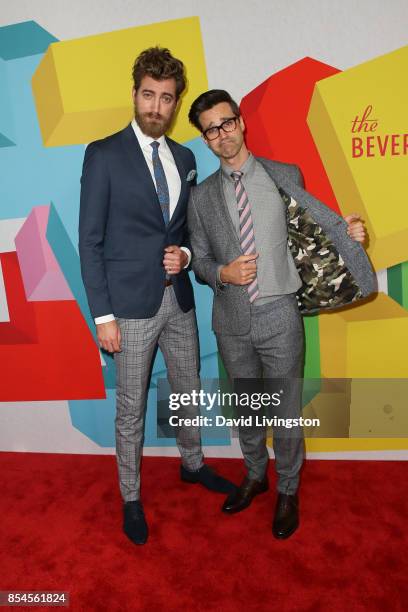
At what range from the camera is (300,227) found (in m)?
1.97

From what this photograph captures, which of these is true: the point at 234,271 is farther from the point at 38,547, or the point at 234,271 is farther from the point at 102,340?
the point at 38,547

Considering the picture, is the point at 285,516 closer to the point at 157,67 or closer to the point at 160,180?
the point at 160,180

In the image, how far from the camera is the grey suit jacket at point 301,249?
195 cm

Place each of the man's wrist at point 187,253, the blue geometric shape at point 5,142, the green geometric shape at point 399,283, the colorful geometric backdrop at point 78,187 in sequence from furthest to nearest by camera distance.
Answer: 1. the blue geometric shape at point 5,142
2. the green geometric shape at point 399,283
3. the colorful geometric backdrop at point 78,187
4. the man's wrist at point 187,253

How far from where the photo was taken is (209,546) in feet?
6.66

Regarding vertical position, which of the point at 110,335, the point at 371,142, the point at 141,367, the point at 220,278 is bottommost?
the point at 141,367

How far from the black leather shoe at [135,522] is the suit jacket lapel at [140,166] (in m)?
1.25

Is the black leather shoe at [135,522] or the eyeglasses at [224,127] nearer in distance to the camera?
the eyeglasses at [224,127]

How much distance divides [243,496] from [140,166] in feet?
4.82

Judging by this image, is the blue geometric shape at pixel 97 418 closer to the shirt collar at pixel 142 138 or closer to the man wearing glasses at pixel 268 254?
the man wearing glasses at pixel 268 254

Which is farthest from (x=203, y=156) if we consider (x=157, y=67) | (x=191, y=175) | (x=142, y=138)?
(x=157, y=67)

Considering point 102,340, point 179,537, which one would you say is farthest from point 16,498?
point 102,340

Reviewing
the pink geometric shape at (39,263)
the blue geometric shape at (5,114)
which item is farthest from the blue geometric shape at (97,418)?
the blue geometric shape at (5,114)

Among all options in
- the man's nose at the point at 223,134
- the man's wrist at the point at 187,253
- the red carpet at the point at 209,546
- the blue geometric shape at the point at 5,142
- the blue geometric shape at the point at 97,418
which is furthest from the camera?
the blue geometric shape at the point at 97,418
